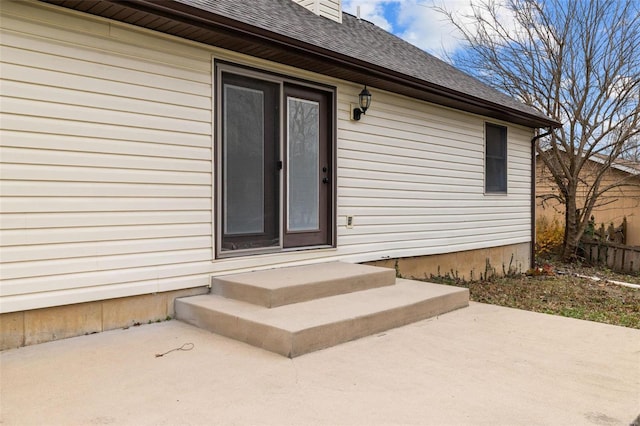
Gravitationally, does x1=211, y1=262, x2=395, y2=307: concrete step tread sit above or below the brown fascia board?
below

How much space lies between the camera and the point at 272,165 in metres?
5.10

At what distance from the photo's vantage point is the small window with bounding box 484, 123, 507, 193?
837cm

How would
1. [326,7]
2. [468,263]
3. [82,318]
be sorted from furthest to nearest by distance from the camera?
[468,263] < [326,7] < [82,318]

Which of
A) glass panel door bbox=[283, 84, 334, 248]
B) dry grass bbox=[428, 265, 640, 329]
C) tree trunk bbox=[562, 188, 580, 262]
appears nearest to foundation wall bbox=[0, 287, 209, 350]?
glass panel door bbox=[283, 84, 334, 248]

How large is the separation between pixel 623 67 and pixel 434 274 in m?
7.31

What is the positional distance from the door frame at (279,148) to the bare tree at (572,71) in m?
6.88

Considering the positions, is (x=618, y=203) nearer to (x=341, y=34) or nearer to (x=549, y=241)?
(x=549, y=241)

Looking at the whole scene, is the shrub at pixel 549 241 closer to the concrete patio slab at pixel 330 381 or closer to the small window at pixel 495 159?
the small window at pixel 495 159

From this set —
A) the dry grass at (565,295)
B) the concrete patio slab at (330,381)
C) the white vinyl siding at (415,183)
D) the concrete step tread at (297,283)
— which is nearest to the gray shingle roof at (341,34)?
the white vinyl siding at (415,183)

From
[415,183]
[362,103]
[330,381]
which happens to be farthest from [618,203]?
[330,381]

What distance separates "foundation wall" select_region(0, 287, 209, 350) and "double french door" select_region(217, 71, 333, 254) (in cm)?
79

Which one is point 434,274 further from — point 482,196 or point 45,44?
point 45,44

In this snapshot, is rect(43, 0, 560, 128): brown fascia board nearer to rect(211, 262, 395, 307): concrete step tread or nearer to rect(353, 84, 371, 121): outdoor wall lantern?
rect(353, 84, 371, 121): outdoor wall lantern

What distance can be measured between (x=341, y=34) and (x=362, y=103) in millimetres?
1464
